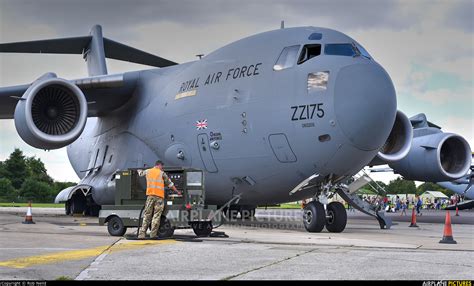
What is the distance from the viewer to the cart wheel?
39.4ft

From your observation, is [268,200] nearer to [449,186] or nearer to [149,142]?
[149,142]

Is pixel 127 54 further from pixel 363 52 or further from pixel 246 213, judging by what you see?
pixel 363 52

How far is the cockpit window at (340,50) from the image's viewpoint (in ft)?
45.7

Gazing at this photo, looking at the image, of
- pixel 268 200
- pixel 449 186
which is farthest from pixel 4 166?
pixel 268 200

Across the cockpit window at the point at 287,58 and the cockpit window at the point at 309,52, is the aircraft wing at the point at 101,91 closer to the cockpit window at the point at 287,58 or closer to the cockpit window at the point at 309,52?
the cockpit window at the point at 287,58

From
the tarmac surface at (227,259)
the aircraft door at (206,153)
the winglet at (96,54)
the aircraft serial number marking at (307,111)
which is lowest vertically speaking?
the tarmac surface at (227,259)

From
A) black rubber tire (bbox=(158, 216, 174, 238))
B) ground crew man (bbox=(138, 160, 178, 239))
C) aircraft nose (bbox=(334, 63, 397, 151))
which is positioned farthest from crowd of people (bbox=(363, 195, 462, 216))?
ground crew man (bbox=(138, 160, 178, 239))

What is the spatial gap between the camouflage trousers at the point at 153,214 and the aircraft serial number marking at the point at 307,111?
3.62 m

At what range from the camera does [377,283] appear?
5961 mm

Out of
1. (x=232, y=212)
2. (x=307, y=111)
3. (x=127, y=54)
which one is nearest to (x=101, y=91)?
(x=232, y=212)

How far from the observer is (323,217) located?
44.7ft

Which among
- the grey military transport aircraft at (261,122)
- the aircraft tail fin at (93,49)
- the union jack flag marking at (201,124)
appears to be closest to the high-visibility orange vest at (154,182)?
the grey military transport aircraft at (261,122)

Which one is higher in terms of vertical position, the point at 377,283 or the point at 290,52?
the point at 290,52

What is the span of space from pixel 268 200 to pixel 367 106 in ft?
12.3
